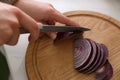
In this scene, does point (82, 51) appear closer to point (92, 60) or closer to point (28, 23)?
point (92, 60)

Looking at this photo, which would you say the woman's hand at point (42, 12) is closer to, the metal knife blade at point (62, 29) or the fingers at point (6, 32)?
the metal knife blade at point (62, 29)

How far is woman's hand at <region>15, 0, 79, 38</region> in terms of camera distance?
0.77 m

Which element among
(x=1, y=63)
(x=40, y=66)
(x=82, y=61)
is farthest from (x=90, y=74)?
(x=1, y=63)

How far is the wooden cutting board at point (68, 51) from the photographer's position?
2.43 ft

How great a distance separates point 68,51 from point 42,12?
156 millimetres

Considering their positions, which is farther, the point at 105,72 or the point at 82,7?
the point at 82,7

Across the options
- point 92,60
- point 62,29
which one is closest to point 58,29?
point 62,29

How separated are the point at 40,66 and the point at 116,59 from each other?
253mm

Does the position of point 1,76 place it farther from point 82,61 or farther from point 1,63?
point 82,61

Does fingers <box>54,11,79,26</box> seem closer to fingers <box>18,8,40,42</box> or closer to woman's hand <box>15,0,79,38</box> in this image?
woman's hand <box>15,0,79,38</box>

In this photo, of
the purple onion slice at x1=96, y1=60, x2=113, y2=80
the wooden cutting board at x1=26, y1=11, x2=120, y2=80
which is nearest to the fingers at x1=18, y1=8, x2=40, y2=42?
the wooden cutting board at x1=26, y1=11, x2=120, y2=80

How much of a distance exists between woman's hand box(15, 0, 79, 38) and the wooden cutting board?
55 millimetres

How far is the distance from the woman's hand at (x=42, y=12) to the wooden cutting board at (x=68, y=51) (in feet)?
0.18

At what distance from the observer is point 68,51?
0.79 meters
